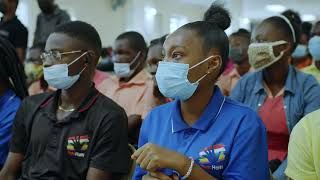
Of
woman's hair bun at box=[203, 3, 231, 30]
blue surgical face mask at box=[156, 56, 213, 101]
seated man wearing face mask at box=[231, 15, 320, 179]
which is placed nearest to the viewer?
blue surgical face mask at box=[156, 56, 213, 101]

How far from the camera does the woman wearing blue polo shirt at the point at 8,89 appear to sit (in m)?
2.40

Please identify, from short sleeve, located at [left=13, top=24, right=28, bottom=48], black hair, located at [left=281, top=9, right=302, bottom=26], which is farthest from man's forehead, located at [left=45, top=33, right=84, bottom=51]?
short sleeve, located at [left=13, top=24, right=28, bottom=48]

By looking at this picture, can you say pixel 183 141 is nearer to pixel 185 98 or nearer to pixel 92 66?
pixel 185 98

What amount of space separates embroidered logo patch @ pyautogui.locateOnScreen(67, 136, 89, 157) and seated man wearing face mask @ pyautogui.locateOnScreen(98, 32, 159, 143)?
111 centimetres

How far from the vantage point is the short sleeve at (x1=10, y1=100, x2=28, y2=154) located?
7.16ft

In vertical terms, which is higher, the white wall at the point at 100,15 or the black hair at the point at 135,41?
the black hair at the point at 135,41

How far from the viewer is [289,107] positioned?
2527 mm

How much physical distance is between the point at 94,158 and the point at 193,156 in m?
0.56

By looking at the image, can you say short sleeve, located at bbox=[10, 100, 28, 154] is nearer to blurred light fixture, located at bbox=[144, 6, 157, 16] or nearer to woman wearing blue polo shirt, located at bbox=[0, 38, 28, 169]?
woman wearing blue polo shirt, located at bbox=[0, 38, 28, 169]

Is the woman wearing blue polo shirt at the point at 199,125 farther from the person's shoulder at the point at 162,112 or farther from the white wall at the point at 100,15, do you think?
the white wall at the point at 100,15

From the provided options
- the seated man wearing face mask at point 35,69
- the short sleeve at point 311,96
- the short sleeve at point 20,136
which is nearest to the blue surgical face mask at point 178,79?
the short sleeve at point 20,136

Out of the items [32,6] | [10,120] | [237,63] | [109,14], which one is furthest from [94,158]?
[109,14]

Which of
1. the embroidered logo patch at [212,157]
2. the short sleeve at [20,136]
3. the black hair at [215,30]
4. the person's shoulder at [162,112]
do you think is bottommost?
the short sleeve at [20,136]

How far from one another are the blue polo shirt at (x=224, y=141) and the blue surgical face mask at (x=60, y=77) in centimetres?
69
